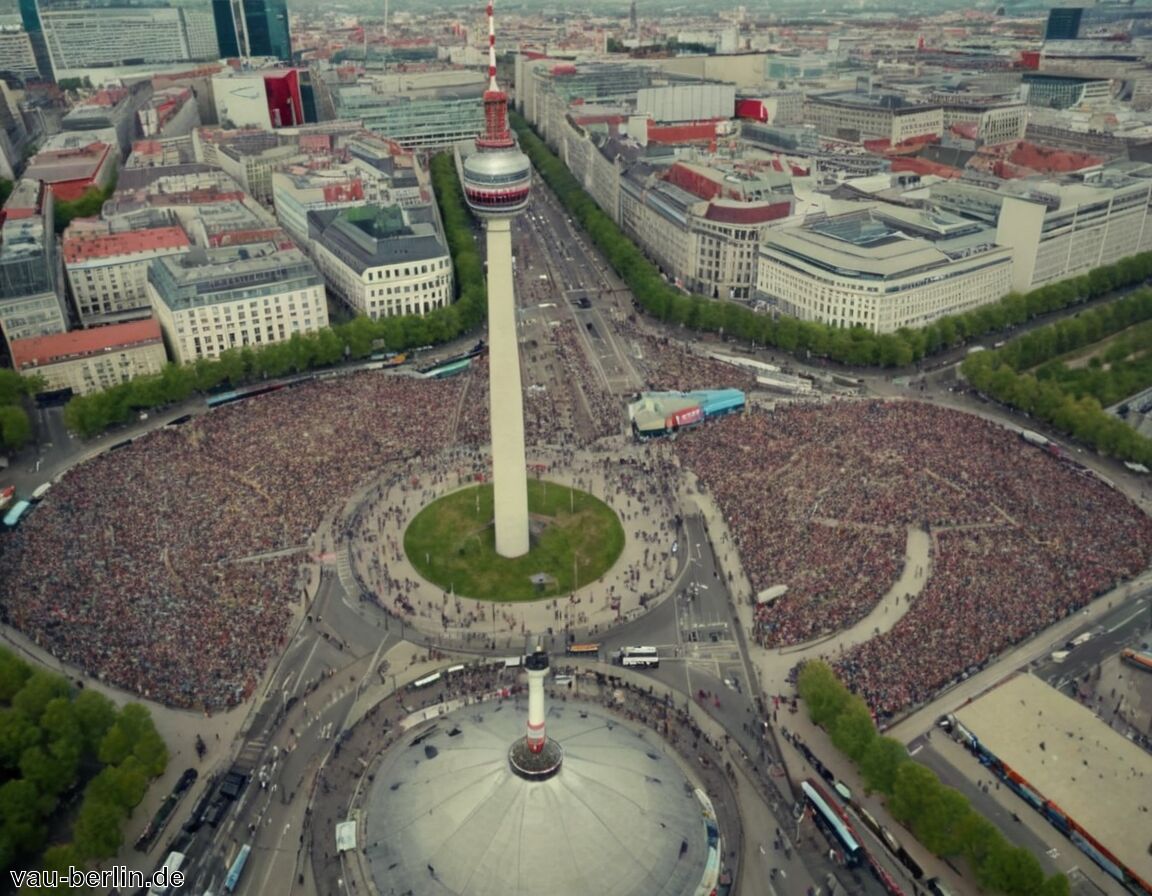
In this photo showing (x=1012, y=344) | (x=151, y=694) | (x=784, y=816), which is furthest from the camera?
(x=1012, y=344)

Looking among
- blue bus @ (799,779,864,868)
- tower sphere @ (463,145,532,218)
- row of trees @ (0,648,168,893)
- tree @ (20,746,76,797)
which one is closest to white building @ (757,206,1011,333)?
tower sphere @ (463,145,532,218)

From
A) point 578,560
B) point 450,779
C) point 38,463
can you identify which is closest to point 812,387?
point 578,560

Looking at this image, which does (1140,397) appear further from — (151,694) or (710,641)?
(151,694)

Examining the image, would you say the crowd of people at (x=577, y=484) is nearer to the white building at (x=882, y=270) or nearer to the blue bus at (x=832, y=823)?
the blue bus at (x=832, y=823)

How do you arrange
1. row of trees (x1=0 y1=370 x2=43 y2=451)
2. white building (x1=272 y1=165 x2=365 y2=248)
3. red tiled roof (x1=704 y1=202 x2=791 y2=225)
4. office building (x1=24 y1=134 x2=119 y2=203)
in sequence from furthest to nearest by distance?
office building (x1=24 y1=134 x2=119 y2=203) < white building (x1=272 y1=165 x2=365 y2=248) < red tiled roof (x1=704 y1=202 x2=791 y2=225) < row of trees (x1=0 y1=370 x2=43 y2=451)

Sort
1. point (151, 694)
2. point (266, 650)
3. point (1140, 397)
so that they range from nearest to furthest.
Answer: point (151, 694) → point (266, 650) → point (1140, 397)

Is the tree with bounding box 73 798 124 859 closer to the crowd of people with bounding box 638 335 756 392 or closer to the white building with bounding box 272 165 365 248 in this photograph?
the crowd of people with bounding box 638 335 756 392

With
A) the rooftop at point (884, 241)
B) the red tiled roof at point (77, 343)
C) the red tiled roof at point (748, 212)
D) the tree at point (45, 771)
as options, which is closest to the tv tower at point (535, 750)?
the tree at point (45, 771)

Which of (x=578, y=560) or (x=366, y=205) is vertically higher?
(x=366, y=205)
